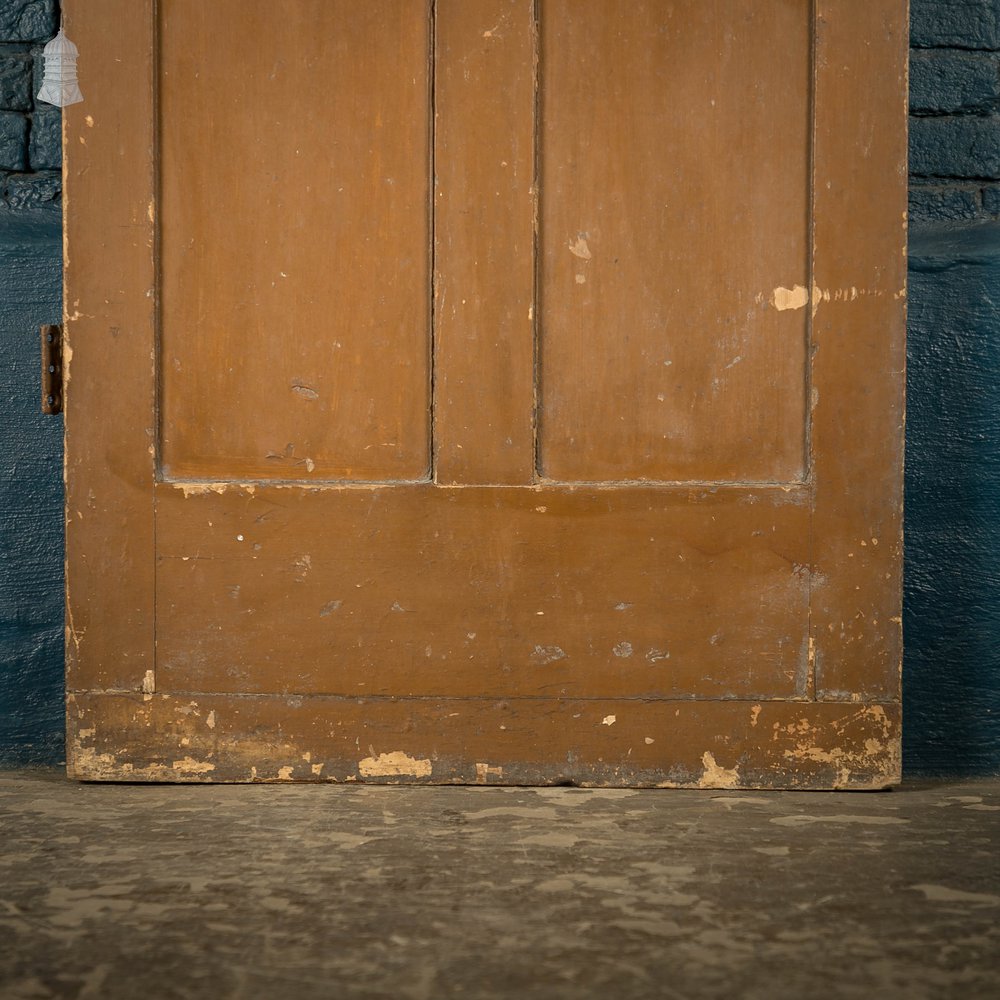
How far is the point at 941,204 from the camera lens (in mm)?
2164

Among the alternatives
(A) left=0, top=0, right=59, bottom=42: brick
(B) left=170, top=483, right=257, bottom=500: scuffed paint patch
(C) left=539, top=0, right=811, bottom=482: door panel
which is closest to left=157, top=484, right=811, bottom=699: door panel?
(B) left=170, top=483, right=257, bottom=500: scuffed paint patch

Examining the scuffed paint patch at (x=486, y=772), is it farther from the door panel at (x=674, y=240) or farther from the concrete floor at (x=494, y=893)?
the door panel at (x=674, y=240)

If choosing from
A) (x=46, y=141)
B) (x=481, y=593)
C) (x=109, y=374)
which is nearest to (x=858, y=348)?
(x=481, y=593)

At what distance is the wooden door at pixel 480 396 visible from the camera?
1.94 m

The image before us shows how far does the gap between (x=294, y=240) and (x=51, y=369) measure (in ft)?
1.65

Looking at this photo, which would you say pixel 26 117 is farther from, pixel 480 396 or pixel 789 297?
pixel 789 297

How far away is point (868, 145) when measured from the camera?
1927 mm

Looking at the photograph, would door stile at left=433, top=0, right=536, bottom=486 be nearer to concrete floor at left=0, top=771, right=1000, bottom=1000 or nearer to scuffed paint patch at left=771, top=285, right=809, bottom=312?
scuffed paint patch at left=771, top=285, right=809, bottom=312

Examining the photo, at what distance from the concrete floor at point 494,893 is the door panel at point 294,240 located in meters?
0.61

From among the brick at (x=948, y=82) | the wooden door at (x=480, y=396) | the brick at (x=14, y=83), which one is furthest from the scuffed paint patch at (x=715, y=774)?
the brick at (x=14, y=83)

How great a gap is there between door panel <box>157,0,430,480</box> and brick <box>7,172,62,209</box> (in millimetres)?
365

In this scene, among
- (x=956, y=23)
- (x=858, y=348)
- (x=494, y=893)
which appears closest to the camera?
(x=494, y=893)

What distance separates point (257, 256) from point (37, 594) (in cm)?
83

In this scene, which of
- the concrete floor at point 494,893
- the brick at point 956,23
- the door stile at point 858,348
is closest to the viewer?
the concrete floor at point 494,893
